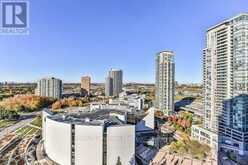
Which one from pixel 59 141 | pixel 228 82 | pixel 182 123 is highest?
pixel 228 82

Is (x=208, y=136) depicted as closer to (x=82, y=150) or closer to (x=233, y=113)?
(x=233, y=113)

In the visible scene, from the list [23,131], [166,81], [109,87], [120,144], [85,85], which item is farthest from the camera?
[85,85]

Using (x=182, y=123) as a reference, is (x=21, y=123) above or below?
below

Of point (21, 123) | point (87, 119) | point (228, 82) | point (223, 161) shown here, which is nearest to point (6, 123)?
point (21, 123)

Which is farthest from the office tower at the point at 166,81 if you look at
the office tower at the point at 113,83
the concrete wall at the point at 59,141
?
the office tower at the point at 113,83

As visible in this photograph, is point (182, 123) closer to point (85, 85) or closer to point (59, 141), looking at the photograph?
point (59, 141)

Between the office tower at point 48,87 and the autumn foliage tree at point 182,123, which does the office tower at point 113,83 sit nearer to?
the office tower at point 48,87
